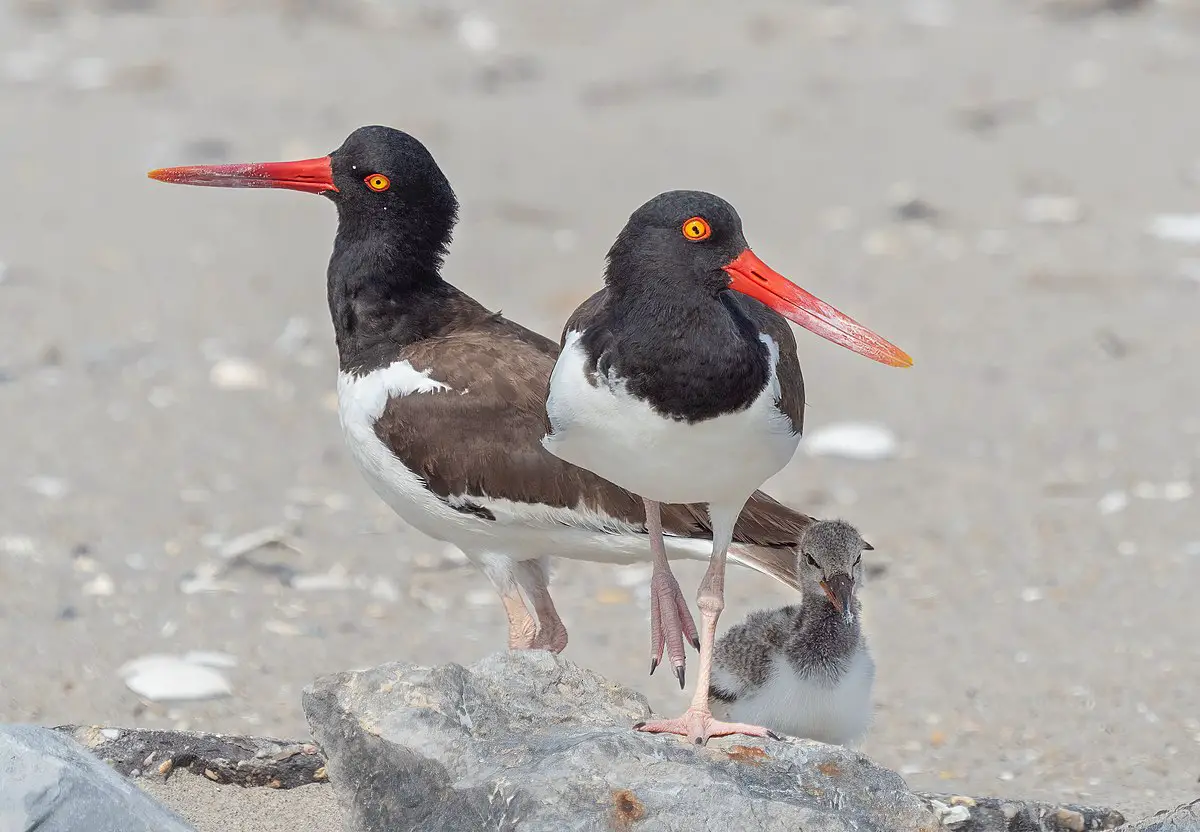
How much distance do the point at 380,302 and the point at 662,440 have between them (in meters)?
1.51

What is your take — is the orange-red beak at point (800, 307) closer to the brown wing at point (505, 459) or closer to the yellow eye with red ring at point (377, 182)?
the brown wing at point (505, 459)

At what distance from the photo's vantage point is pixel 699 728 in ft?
12.4

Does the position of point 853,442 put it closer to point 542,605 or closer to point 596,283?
point 596,283

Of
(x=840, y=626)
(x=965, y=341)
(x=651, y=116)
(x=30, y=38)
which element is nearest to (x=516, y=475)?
(x=840, y=626)

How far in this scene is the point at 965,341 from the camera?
805cm

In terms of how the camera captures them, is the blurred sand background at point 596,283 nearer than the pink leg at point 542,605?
No

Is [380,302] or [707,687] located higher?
[380,302]

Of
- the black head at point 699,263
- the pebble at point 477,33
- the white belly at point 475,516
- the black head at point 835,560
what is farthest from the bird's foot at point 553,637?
the pebble at point 477,33

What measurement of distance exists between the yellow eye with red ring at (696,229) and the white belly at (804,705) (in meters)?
1.26

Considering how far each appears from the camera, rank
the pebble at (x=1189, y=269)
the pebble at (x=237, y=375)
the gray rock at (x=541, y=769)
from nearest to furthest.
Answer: the gray rock at (x=541, y=769) < the pebble at (x=237, y=375) < the pebble at (x=1189, y=269)

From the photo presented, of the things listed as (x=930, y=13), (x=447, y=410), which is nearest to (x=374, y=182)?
(x=447, y=410)

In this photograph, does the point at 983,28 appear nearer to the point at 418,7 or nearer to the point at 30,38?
the point at 418,7

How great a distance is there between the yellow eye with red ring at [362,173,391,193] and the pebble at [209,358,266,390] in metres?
2.72

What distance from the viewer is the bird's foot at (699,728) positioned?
3.78 m
